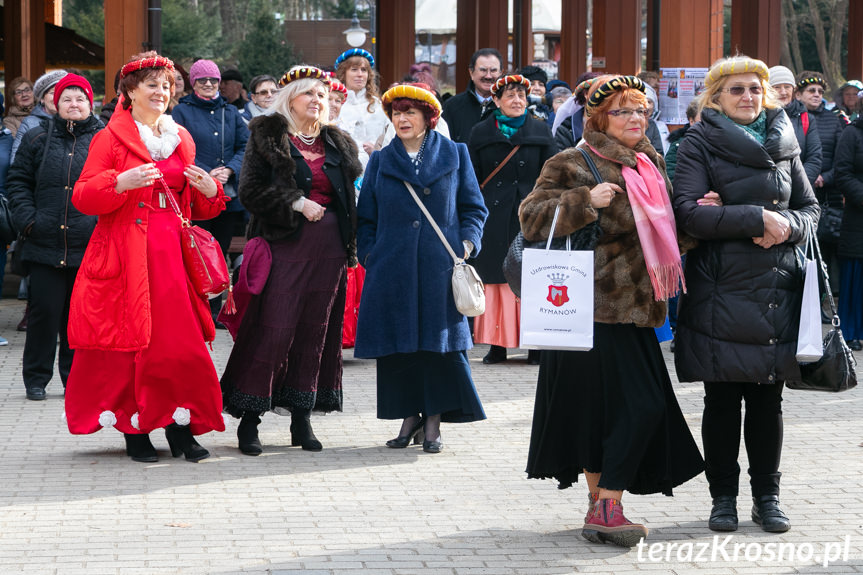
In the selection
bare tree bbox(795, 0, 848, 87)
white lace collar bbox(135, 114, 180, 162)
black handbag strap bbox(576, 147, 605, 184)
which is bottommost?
black handbag strap bbox(576, 147, 605, 184)

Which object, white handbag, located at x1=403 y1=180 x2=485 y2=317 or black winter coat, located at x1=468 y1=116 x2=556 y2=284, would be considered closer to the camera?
white handbag, located at x1=403 y1=180 x2=485 y2=317

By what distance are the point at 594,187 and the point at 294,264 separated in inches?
81.3

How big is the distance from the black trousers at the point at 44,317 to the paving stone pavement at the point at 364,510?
0.55 meters

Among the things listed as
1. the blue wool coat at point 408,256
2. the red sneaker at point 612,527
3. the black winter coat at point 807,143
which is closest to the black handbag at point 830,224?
the black winter coat at point 807,143

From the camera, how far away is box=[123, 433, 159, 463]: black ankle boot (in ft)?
22.3

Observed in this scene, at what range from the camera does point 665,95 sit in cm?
1238

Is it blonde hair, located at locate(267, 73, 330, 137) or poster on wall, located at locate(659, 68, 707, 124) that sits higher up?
poster on wall, located at locate(659, 68, 707, 124)

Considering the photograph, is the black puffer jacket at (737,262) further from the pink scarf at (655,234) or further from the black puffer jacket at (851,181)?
the black puffer jacket at (851,181)

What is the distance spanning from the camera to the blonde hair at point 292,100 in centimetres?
689

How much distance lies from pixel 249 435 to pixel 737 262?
278 centimetres

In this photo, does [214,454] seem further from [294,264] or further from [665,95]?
[665,95]

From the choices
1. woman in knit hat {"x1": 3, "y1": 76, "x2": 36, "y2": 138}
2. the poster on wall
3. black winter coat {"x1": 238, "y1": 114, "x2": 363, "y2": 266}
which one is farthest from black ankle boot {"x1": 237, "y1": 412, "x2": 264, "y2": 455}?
the poster on wall

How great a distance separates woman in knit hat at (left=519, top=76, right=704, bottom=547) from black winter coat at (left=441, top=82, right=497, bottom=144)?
16.8 ft

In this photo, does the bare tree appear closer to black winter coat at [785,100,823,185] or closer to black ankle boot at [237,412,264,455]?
black winter coat at [785,100,823,185]
